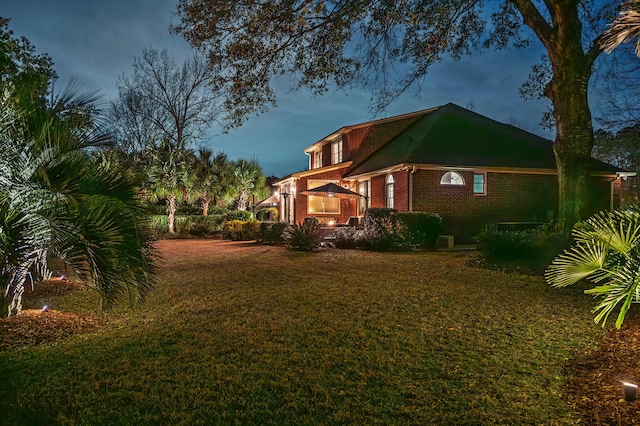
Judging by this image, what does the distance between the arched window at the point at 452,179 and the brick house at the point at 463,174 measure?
0.04 meters

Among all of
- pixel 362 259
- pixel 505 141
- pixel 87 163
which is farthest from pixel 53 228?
pixel 505 141

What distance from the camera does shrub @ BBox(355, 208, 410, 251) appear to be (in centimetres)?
1435

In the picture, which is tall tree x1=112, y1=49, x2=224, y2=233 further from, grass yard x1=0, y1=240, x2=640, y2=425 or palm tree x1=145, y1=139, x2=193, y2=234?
grass yard x1=0, y1=240, x2=640, y2=425

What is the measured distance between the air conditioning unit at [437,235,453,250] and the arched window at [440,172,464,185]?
321 cm

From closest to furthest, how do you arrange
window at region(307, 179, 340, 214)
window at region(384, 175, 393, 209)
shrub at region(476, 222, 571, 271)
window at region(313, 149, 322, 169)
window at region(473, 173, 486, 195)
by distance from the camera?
shrub at region(476, 222, 571, 271) < window at region(473, 173, 486, 195) < window at region(384, 175, 393, 209) < window at region(307, 179, 340, 214) < window at region(313, 149, 322, 169)

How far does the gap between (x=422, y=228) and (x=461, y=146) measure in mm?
6212

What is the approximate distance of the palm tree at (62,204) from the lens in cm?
417

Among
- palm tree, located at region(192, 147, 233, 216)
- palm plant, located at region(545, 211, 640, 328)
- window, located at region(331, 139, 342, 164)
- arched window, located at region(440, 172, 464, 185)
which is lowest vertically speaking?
palm plant, located at region(545, 211, 640, 328)

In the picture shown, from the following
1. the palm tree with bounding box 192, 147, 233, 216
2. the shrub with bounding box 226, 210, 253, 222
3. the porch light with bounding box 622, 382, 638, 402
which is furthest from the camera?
the palm tree with bounding box 192, 147, 233, 216

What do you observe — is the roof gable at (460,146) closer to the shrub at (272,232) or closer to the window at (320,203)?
the window at (320,203)

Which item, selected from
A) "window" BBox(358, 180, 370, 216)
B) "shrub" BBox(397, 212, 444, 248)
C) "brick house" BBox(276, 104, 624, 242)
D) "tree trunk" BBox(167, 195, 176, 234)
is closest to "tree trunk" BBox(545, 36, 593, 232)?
"shrub" BBox(397, 212, 444, 248)

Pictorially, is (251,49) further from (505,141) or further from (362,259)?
(505,141)

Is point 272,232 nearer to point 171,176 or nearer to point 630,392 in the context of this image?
point 171,176

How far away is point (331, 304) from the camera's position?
243 inches
